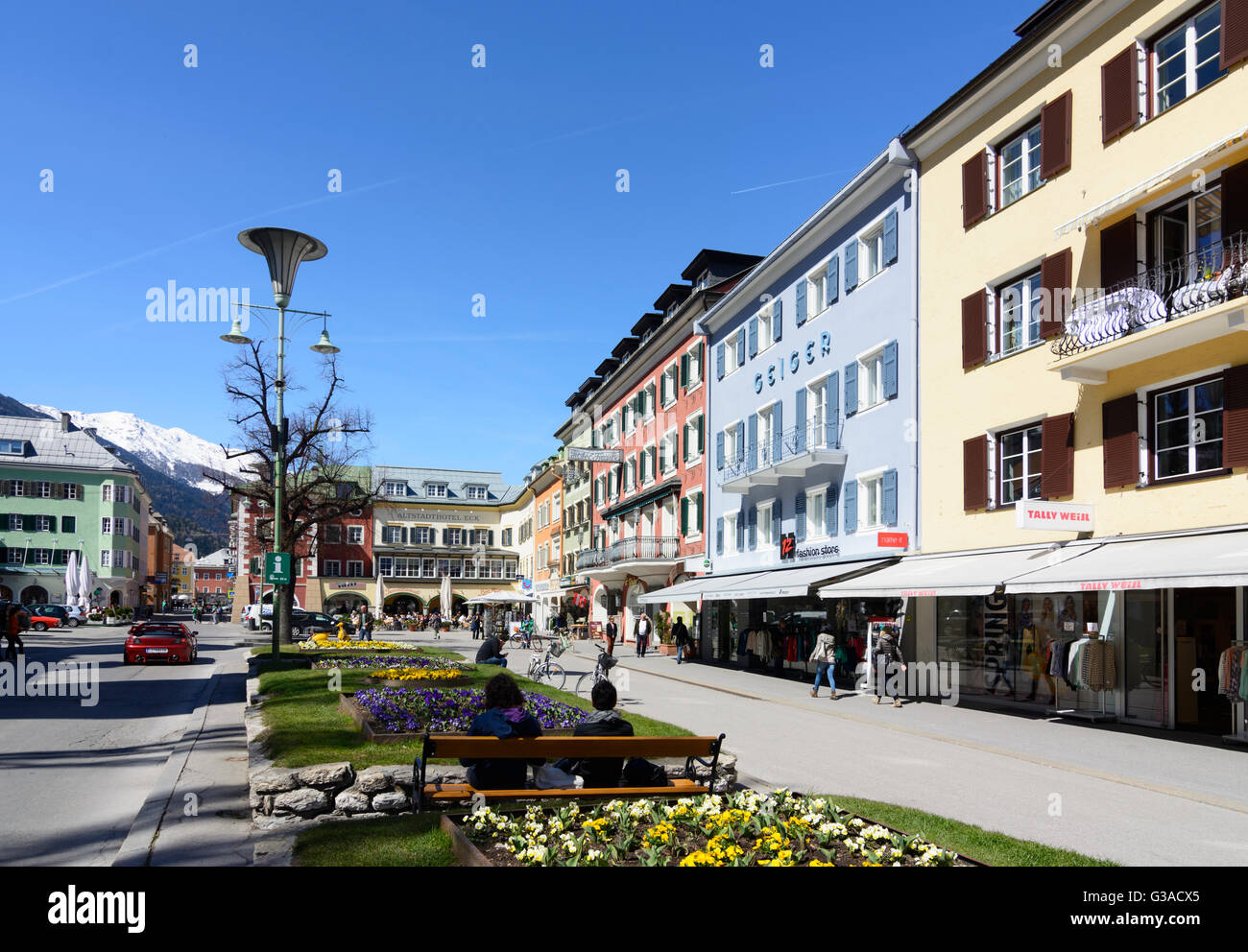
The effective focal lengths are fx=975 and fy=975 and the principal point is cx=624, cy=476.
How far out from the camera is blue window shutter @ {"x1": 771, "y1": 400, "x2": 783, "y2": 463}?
3169 centimetres

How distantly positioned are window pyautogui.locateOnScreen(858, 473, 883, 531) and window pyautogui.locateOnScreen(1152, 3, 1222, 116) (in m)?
11.4

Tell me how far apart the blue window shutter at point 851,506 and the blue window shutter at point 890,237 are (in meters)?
5.96

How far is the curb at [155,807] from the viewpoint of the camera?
674 centimetres

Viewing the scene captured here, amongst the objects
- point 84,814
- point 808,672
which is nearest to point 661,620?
point 808,672

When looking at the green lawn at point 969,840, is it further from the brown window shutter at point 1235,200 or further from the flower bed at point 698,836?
the brown window shutter at point 1235,200

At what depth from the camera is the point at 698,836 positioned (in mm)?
6254

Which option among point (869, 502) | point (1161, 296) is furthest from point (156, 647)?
point (1161, 296)

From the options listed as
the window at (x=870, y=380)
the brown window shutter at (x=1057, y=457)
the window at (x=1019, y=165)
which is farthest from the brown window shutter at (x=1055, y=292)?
the window at (x=870, y=380)

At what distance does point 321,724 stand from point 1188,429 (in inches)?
554

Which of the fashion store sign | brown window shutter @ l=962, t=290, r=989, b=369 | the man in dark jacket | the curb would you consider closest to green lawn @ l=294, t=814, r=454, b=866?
the curb

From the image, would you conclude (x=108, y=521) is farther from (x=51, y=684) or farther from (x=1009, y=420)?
(x=1009, y=420)

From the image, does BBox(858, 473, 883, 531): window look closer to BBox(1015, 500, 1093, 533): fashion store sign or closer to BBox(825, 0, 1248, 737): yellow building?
BBox(825, 0, 1248, 737): yellow building

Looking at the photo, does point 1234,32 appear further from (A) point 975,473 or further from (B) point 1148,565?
(A) point 975,473
